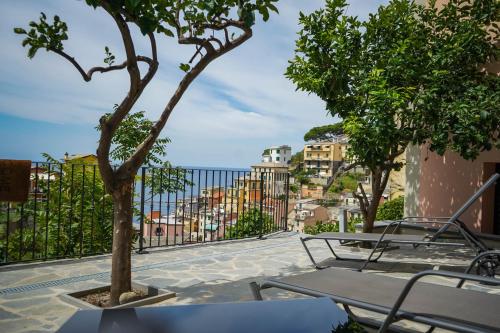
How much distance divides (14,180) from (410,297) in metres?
3.96

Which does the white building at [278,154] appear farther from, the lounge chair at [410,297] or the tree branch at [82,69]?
the lounge chair at [410,297]

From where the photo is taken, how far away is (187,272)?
15.6 feet

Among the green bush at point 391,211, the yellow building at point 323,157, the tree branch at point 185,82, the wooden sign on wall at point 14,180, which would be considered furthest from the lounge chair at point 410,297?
the yellow building at point 323,157

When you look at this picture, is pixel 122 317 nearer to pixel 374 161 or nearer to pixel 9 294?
pixel 9 294

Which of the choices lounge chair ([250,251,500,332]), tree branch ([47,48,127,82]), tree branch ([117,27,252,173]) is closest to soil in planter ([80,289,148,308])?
tree branch ([117,27,252,173])

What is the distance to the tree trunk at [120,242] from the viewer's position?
3.34 meters

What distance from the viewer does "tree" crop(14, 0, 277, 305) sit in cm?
305

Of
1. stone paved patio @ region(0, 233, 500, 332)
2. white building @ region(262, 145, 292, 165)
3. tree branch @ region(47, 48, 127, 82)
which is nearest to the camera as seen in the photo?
tree branch @ region(47, 48, 127, 82)

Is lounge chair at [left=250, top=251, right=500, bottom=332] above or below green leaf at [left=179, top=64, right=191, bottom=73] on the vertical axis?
below

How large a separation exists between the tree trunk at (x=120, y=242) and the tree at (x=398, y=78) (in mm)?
3273

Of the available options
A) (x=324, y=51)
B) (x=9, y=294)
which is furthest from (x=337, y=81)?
(x=9, y=294)

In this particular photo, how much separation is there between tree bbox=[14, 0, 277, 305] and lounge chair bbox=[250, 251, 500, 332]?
5.06 ft

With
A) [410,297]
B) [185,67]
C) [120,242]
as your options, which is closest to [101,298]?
[120,242]

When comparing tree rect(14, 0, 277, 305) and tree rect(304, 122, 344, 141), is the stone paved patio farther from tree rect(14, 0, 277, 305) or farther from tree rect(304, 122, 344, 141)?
tree rect(304, 122, 344, 141)
